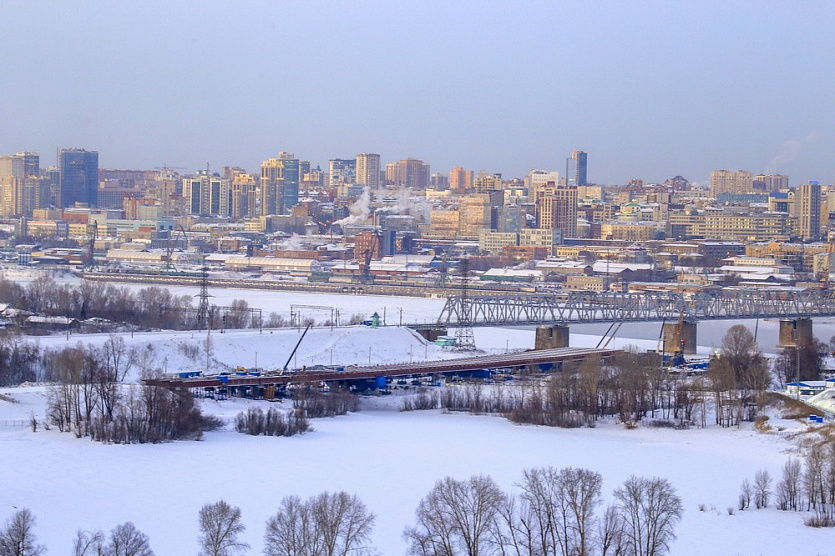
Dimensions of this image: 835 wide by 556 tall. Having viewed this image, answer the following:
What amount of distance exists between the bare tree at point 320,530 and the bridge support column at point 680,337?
52.3 ft

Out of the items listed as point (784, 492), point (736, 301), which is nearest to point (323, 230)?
point (736, 301)

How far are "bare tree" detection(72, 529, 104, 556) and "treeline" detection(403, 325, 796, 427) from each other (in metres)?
7.44

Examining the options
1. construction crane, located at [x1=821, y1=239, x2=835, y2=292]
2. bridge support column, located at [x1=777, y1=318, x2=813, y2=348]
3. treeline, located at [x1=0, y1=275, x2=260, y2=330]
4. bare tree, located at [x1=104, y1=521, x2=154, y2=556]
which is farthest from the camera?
construction crane, located at [x1=821, y1=239, x2=835, y2=292]

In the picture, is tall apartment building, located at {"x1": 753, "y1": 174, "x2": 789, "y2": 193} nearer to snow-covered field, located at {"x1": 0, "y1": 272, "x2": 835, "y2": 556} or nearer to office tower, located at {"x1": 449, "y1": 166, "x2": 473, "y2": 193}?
office tower, located at {"x1": 449, "y1": 166, "x2": 473, "y2": 193}

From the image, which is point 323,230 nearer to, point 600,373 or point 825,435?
point 600,373

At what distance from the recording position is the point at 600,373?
60.8 ft

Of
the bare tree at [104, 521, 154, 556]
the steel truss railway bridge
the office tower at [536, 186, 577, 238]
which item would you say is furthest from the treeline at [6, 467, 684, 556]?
the office tower at [536, 186, 577, 238]

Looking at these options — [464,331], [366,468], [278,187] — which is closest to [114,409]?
[366,468]

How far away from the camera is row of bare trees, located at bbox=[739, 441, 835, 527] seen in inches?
460

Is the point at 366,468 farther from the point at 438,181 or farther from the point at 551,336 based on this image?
the point at 438,181

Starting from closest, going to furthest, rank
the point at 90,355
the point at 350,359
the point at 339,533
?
the point at 339,533 → the point at 90,355 → the point at 350,359

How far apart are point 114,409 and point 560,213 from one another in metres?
49.4

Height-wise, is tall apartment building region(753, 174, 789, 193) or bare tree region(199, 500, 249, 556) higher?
tall apartment building region(753, 174, 789, 193)

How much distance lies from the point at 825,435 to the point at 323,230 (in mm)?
53983
